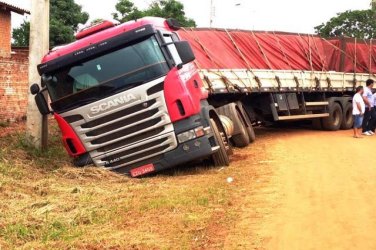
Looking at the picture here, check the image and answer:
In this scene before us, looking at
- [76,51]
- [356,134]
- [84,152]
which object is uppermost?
[76,51]

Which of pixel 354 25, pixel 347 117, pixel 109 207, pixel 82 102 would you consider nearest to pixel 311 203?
pixel 109 207

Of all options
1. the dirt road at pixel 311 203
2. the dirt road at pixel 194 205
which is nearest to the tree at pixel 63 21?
the dirt road at pixel 194 205

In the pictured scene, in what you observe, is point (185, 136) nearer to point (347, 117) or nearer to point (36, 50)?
point (36, 50)

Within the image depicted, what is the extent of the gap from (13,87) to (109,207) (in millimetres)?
8648

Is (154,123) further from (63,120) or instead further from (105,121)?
(63,120)

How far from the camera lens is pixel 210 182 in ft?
26.8

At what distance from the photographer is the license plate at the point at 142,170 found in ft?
28.9

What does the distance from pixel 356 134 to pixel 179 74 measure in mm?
7537

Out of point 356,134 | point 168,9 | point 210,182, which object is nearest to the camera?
point 210,182

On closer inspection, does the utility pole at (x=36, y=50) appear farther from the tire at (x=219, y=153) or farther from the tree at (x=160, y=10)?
the tree at (x=160, y=10)

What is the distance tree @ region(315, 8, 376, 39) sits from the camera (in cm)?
4734

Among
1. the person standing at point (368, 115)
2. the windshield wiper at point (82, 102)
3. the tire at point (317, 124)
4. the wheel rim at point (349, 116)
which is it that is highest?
the windshield wiper at point (82, 102)

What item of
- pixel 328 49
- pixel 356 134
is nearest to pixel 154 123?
pixel 356 134

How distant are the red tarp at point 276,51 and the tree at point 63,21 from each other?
17.6m
